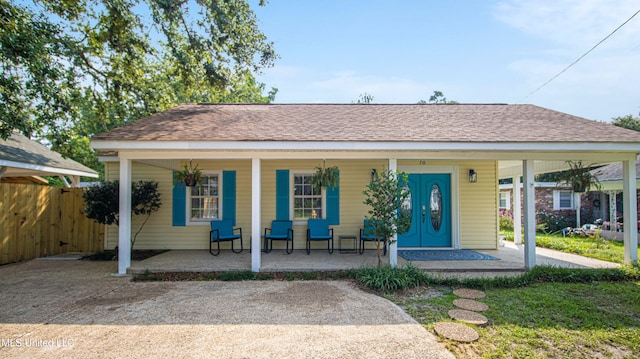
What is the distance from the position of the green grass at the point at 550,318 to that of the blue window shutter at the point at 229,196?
16.2 feet

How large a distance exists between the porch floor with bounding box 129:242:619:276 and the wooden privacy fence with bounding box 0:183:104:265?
9.16 ft

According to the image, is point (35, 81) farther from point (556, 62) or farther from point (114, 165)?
point (556, 62)

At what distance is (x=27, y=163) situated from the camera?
7961mm

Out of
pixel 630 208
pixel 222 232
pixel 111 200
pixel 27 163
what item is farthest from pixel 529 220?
pixel 27 163

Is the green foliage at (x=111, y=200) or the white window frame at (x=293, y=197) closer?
the green foliage at (x=111, y=200)

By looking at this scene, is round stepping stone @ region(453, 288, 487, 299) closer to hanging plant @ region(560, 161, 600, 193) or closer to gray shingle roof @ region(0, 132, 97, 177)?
hanging plant @ region(560, 161, 600, 193)

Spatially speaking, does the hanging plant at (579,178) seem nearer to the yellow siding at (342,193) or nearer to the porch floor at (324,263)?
the porch floor at (324,263)

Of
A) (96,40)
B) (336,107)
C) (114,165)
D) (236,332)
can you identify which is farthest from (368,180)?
(96,40)

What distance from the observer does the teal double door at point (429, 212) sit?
8.48 meters

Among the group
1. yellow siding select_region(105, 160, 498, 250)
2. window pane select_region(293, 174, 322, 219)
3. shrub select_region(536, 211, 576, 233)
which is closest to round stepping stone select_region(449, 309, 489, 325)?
yellow siding select_region(105, 160, 498, 250)

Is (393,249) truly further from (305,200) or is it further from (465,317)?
(305,200)

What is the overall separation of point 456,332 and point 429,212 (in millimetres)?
5185

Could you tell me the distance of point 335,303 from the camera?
15.0ft

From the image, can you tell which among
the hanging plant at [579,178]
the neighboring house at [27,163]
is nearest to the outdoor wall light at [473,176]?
the hanging plant at [579,178]
